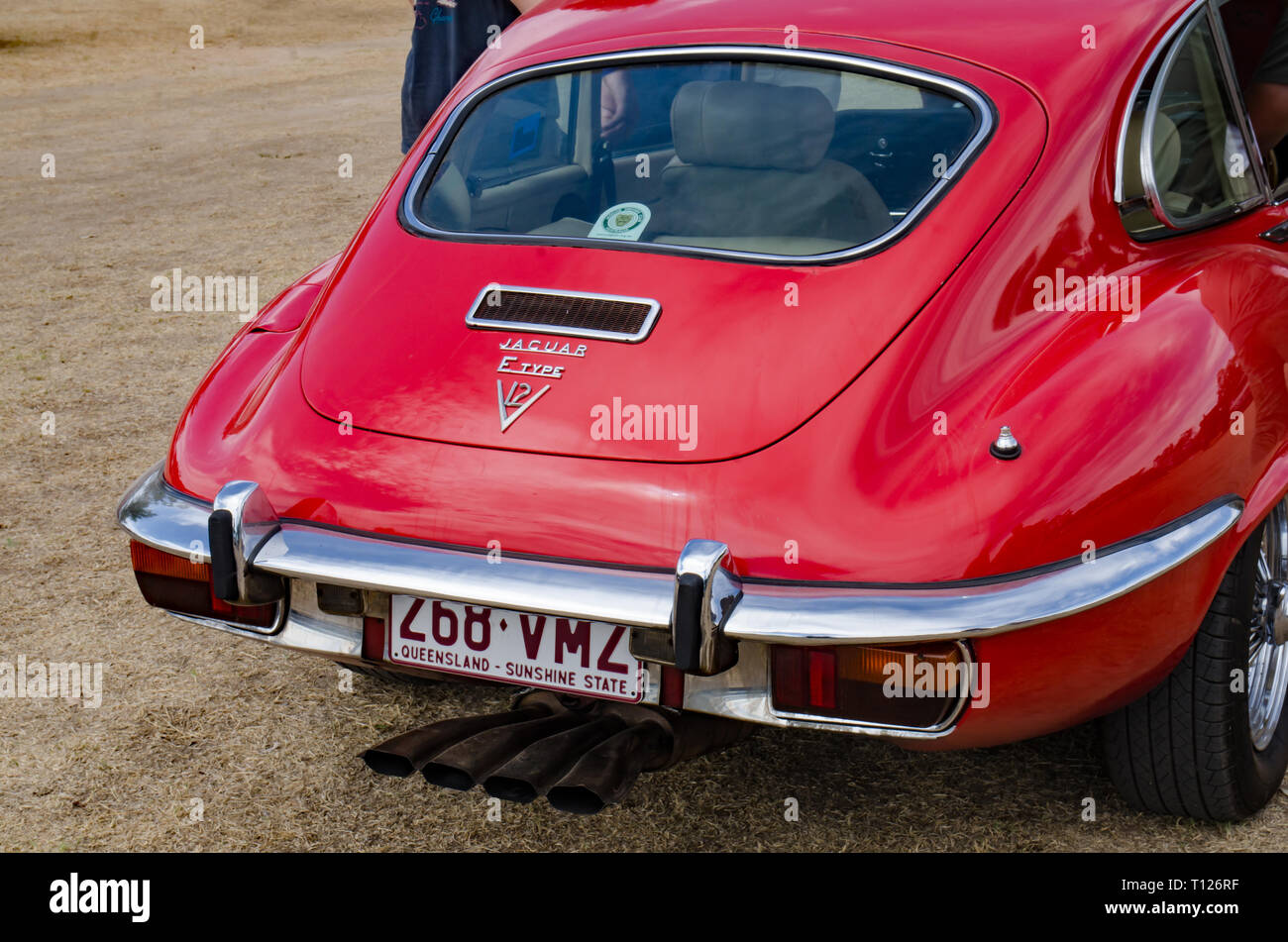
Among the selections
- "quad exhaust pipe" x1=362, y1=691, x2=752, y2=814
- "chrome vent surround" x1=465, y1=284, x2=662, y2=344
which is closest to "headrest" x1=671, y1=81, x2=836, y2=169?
"chrome vent surround" x1=465, y1=284, x2=662, y2=344

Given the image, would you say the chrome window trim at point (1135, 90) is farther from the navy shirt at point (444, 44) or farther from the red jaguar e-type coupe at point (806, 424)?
the navy shirt at point (444, 44)

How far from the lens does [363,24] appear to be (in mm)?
25938

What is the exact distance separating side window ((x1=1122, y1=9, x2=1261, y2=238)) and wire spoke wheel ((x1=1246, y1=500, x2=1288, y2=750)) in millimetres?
726

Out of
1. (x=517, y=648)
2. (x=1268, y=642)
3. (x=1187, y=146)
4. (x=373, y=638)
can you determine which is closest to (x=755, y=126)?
(x=1187, y=146)

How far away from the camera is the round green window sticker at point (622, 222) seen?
3.09 metres

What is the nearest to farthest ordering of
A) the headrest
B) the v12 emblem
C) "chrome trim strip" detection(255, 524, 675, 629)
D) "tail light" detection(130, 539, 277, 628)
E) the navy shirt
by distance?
"chrome trim strip" detection(255, 524, 675, 629) < the v12 emblem < "tail light" detection(130, 539, 277, 628) < the headrest < the navy shirt

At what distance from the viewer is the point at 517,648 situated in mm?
2639

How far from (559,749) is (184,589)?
90cm

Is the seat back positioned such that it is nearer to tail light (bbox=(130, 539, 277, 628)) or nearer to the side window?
the side window

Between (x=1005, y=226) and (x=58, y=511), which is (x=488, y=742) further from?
(x=58, y=511)

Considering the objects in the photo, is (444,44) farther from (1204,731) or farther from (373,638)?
(1204,731)

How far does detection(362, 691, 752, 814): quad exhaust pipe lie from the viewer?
8.20 feet

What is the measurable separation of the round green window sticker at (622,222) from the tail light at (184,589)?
110 cm
